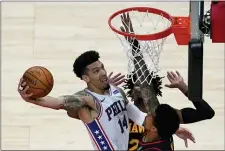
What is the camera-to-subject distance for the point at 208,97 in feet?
Result: 17.2

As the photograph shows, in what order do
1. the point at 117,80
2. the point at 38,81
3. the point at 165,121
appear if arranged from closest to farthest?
the point at 38,81
the point at 165,121
the point at 117,80

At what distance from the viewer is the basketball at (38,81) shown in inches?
132

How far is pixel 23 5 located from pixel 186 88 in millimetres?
2563

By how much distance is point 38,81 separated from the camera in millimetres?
3363

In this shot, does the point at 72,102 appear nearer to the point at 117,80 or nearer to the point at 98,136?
the point at 98,136

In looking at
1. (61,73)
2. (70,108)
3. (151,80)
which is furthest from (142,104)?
(61,73)

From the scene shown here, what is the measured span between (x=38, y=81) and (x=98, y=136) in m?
0.42

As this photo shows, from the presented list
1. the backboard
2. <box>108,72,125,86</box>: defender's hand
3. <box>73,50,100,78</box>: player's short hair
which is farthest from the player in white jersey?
the backboard

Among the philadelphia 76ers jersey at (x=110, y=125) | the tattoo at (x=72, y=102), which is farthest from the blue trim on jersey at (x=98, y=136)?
the tattoo at (x=72, y=102)

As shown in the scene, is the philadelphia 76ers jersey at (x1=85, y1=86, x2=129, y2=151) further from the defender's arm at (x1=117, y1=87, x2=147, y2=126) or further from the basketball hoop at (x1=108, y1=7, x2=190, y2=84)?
the basketball hoop at (x1=108, y1=7, x2=190, y2=84)

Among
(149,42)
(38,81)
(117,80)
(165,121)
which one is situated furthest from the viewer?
(117,80)

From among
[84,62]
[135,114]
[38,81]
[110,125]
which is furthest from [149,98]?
[38,81]

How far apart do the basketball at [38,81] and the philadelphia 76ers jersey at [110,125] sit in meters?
0.26

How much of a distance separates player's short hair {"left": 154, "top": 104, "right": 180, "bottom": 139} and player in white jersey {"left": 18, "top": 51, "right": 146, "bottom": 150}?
3.0 inches
